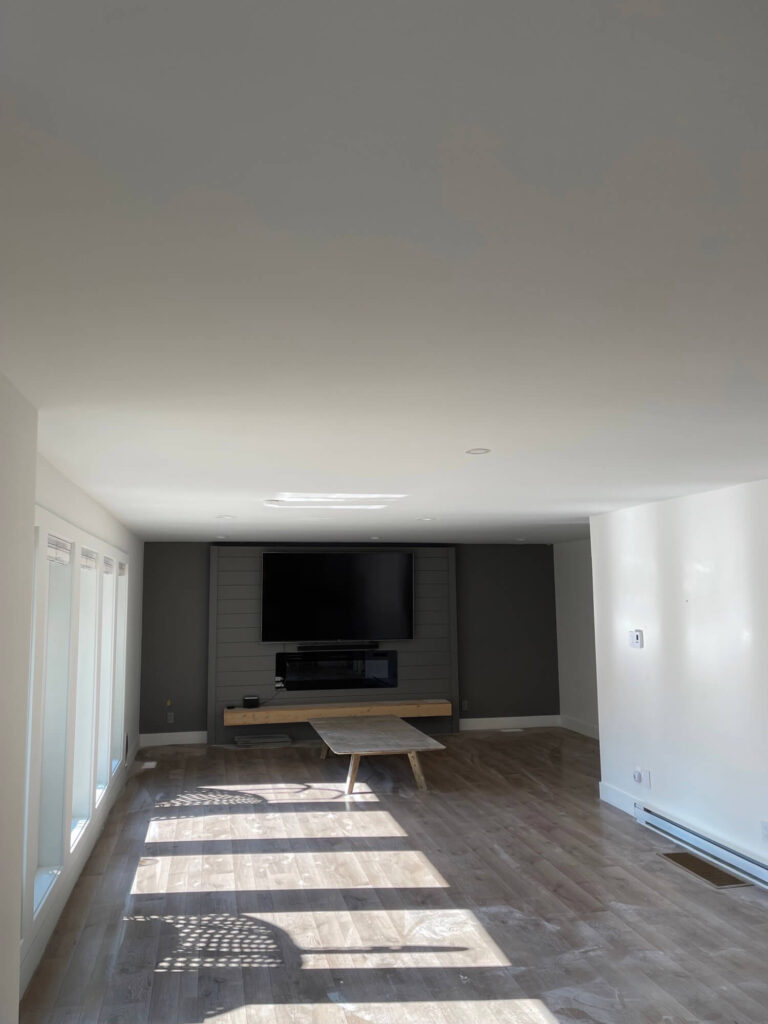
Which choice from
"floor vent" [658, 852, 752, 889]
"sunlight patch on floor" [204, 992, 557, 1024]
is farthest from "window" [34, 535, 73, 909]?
"floor vent" [658, 852, 752, 889]

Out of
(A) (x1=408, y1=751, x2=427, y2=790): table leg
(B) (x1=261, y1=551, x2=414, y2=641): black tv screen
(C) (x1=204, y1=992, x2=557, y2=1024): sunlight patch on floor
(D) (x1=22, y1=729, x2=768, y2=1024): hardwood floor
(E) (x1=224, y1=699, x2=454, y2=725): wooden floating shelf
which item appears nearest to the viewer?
(C) (x1=204, y1=992, x2=557, y2=1024): sunlight patch on floor

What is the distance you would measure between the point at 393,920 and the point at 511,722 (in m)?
6.12

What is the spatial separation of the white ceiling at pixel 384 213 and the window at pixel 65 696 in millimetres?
1281

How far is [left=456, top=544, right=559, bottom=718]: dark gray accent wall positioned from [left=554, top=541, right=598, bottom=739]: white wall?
165 millimetres

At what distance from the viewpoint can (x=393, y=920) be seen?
4008 mm

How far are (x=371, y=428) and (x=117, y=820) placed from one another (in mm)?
4375

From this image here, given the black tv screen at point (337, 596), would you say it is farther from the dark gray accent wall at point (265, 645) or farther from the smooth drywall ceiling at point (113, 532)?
the smooth drywall ceiling at point (113, 532)

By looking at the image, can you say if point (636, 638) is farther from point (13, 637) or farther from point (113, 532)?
point (13, 637)

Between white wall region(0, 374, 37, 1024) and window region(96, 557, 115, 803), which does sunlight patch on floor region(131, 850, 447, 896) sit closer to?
window region(96, 557, 115, 803)

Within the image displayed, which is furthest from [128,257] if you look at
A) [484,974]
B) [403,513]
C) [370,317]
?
[403,513]

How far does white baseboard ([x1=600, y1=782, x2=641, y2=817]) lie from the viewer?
19.6 ft

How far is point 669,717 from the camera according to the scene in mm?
5508

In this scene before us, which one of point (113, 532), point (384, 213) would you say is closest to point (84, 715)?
point (113, 532)

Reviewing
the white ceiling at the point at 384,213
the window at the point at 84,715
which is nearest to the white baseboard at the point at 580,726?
the window at the point at 84,715
